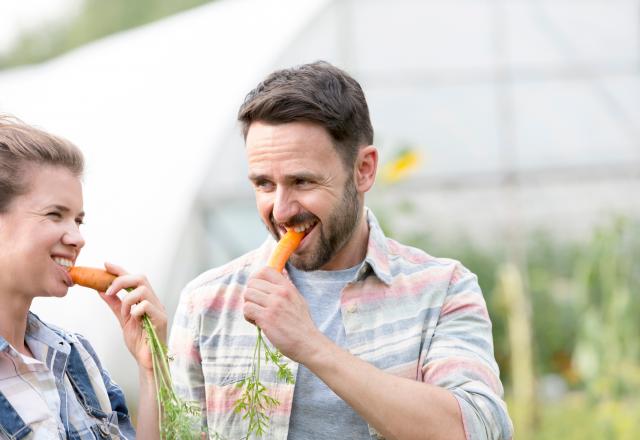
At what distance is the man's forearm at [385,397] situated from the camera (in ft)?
9.34

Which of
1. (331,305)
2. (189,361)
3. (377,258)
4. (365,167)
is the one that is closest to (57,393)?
(189,361)

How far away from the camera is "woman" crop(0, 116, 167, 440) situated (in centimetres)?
279

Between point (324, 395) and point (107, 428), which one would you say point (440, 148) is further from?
point (107, 428)

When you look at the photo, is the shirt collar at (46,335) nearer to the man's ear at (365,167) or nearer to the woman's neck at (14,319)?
the woman's neck at (14,319)

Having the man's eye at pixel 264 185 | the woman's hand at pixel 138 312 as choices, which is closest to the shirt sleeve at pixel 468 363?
the man's eye at pixel 264 185

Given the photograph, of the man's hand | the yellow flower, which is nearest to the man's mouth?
the man's hand

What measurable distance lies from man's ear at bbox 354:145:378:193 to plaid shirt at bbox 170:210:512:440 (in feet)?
0.48

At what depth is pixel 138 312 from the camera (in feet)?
9.88

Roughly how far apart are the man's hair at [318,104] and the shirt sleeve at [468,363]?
49 centimetres

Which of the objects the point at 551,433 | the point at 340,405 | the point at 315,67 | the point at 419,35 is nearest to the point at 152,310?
the point at 340,405

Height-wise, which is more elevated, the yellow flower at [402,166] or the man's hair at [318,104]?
the man's hair at [318,104]

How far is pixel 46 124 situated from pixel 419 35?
2868mm

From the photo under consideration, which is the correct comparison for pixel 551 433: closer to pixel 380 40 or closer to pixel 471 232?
pixel 471 232

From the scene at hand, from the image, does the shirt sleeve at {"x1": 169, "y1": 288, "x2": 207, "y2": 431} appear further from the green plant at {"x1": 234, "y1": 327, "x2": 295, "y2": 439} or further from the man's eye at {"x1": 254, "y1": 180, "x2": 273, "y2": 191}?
the man's eye at {"x1": 254, "y1": 180, "x2": 273, "y2": 191}
